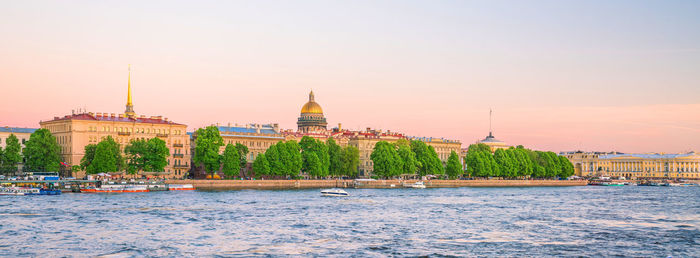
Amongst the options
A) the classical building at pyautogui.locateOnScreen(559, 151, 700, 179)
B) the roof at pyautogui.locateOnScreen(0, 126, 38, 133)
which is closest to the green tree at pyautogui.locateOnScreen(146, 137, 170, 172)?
the roof at pyautogui.locateOnScreen(0, 126, 38, 133)

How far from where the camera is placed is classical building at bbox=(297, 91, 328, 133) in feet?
486

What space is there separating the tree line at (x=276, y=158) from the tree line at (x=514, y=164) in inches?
1006

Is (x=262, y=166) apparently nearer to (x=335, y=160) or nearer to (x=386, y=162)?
(x=335, y=160)

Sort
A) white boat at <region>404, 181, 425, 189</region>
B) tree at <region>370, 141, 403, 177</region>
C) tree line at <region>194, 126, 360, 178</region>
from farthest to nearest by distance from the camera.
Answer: tree at <region>370, 141, 403, 177</region>
white boat at <region>404, 181, 425, 189</region>
tree line at <region>194, 126, 360, 178</region>

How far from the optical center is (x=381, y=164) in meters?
114

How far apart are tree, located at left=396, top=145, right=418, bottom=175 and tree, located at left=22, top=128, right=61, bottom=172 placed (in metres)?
47.1

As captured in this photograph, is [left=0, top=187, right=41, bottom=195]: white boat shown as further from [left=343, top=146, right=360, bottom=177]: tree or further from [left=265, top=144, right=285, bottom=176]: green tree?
[left=343, top=146, right=360, bottom=177]: tree

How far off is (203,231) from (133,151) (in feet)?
170

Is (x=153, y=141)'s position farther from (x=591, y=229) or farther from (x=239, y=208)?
(x=591, y=229)

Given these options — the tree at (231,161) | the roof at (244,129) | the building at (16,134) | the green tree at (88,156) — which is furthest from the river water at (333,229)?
the roof at (244,129)

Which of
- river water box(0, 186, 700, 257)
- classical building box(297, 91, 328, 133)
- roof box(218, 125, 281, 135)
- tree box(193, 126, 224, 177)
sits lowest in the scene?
river water box(0, 186, 700, 257)

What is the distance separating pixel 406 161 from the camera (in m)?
118

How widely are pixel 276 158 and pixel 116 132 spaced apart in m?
19.9

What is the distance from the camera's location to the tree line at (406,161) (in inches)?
4503
